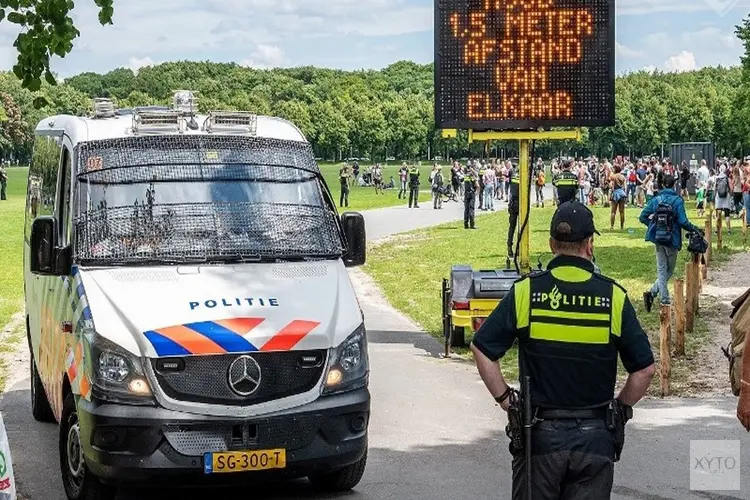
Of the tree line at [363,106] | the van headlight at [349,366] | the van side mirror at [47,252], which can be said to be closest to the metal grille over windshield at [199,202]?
the van side mirror at [47,252]

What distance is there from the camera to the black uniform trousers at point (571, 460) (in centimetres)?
489

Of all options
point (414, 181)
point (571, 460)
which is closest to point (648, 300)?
point (571, 460)

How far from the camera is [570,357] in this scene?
496 cm

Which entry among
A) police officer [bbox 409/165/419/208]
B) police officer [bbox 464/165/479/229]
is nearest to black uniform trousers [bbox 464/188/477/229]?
police officer [bbox 464/165/479/229]

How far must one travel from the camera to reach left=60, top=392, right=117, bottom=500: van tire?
23.6ft

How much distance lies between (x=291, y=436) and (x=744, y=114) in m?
48.9

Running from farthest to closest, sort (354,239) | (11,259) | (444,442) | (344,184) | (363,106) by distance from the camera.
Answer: (363,106)
(344,184)
(11,259)
(444,442)
(354,239)

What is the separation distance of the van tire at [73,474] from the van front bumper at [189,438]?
23 centimetres

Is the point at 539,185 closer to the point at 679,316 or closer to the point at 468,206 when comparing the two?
the point at 468,206

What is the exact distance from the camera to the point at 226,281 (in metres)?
7.42

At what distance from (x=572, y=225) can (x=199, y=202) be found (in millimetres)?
3694

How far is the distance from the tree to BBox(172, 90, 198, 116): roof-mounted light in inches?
39.8

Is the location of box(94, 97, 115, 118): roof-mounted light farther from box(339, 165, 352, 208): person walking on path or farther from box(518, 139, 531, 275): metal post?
box(339, 165, 352, 208): person walking on path

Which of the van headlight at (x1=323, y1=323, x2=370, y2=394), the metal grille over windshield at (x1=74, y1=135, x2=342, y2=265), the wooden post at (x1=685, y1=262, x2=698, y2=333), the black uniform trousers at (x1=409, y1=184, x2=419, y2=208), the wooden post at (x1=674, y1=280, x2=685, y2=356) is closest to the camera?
the van headlight at (x1=323, y1=323, x2=370, y2=394)
